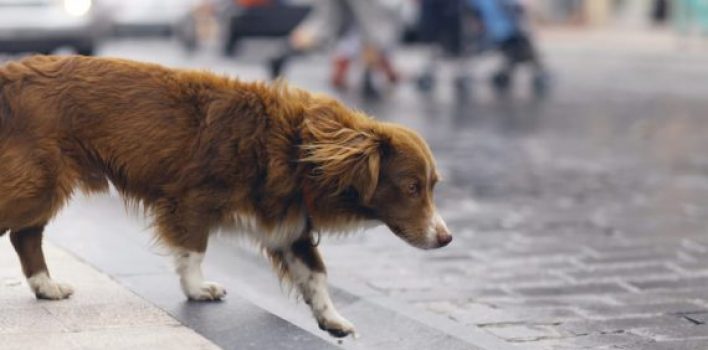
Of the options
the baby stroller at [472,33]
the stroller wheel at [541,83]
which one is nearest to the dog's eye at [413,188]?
the baby stroller at [472,33]

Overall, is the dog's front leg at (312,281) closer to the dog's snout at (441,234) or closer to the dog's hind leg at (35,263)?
the dog's snout at (441,234)

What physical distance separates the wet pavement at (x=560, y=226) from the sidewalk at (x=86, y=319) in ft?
4.13

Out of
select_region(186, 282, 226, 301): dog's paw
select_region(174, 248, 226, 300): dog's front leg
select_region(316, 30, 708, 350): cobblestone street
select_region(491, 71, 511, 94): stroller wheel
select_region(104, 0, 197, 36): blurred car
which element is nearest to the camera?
select_region(174, 248, 226, 300): dog's front leg

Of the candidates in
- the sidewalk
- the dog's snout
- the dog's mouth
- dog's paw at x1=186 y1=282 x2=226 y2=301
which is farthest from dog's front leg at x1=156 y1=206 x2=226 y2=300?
the dog's snout

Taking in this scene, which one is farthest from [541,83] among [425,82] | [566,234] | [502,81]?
[566,234]

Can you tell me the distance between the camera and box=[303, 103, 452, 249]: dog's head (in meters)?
5.61

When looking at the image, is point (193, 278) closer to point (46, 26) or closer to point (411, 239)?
point (411, 239)

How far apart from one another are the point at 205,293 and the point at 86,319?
0.63 meters

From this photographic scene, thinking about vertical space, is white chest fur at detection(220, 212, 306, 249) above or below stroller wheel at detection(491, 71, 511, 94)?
above

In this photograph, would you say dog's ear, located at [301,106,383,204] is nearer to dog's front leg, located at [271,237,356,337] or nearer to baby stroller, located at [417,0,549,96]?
dog's front leg, located at [271,237,356,337]

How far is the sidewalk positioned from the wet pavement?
4.13 ft

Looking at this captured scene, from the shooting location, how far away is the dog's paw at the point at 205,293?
6113 mm

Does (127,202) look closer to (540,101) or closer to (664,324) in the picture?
(664,324)

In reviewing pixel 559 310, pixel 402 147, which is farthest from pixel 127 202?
pixel 559 310
